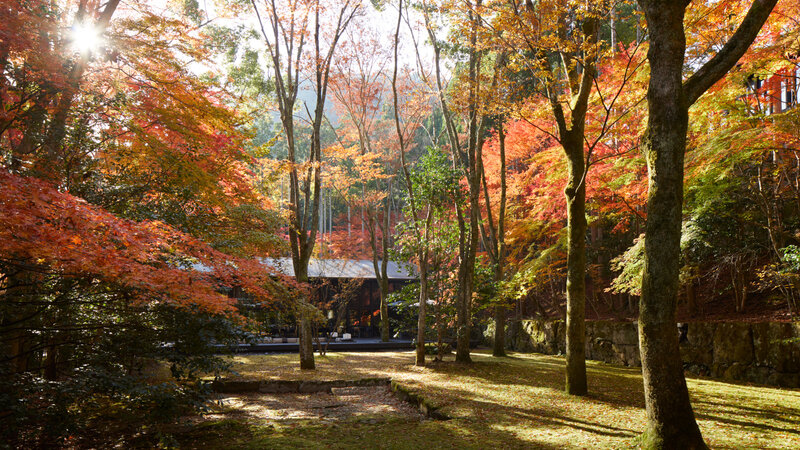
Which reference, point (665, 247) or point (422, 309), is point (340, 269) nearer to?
point (422, 309)

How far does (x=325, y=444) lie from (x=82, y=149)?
4.96m

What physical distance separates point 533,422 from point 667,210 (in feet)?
10.2

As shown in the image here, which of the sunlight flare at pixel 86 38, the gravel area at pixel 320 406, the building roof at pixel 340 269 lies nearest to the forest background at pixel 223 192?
the sunlight flare at pixel 86 38

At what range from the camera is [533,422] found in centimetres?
542

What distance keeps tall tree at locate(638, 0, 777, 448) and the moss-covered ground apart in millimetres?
715

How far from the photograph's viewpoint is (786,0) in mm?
6953

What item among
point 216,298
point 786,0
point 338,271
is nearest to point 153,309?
point 216,298

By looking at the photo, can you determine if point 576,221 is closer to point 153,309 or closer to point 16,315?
point 153,309

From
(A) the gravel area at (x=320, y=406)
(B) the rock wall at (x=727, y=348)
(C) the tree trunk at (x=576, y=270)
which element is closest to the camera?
(A) the gravel area at (x=320, y=406)

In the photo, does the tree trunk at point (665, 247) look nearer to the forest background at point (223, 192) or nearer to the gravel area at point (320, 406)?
the forest background at point (223, 192)

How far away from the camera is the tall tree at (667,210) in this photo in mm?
3682

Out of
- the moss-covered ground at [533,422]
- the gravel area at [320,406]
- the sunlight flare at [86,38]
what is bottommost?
the gravel area at [320,406]

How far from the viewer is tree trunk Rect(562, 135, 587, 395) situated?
21.5ft

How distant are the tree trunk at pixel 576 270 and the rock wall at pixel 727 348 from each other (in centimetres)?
347
